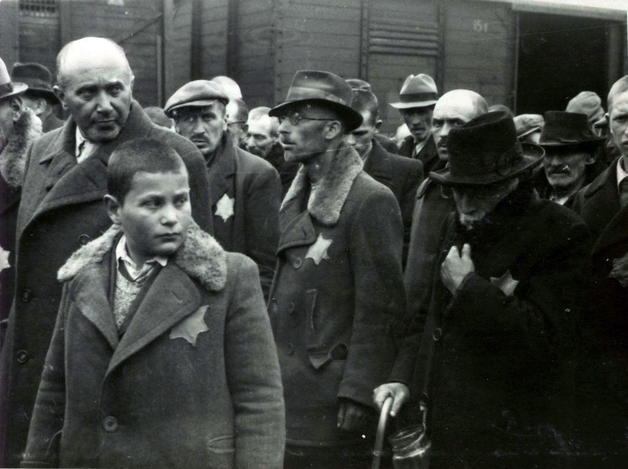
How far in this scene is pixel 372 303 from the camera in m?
3.26

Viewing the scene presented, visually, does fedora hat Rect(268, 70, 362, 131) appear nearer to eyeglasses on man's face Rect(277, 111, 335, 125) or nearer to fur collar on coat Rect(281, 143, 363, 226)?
eyeglasses on man's face Rect(277, 111, 335, 125)

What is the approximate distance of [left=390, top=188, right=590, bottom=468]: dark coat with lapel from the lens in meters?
2.70

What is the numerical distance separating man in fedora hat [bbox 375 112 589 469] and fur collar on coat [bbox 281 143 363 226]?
23.3 inches

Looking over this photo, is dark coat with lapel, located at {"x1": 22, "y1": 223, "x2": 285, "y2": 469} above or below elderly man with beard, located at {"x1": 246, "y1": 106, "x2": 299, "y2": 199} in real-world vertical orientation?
below

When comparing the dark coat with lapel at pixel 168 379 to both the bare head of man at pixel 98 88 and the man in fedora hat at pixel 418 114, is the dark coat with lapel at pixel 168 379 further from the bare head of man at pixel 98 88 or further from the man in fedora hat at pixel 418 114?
the man in fedora hat at pixel 418 114

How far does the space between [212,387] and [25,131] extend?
2.28m

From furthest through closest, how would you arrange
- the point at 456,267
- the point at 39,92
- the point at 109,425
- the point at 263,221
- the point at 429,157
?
1. the point at 39,92
2. the point at 429,157
3. the point at 263,221
4. the point at 456,267
5. the point at 109,425

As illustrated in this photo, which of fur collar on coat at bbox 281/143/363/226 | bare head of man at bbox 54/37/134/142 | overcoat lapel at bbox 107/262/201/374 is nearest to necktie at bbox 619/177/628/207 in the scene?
fur collar on coat at bbox 281/143/363/226

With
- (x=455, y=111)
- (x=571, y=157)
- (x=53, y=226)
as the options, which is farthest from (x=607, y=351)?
(x=53, y=226)

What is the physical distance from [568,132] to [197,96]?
2.12m

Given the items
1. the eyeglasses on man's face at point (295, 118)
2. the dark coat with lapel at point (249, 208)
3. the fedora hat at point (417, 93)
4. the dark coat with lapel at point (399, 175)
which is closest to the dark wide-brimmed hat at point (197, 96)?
the dark coat with lapel at point (249, 208)

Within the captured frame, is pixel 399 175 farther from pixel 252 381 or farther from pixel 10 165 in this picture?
pixel 252 381

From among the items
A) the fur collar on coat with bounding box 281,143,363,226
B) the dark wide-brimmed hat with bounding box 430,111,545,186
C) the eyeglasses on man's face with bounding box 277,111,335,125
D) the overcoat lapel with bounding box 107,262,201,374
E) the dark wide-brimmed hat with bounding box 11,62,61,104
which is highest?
the dark wide-brimmed hat with bounding box 11,62,61,104

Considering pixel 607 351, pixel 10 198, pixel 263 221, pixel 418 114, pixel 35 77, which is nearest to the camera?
pixel 607 351
